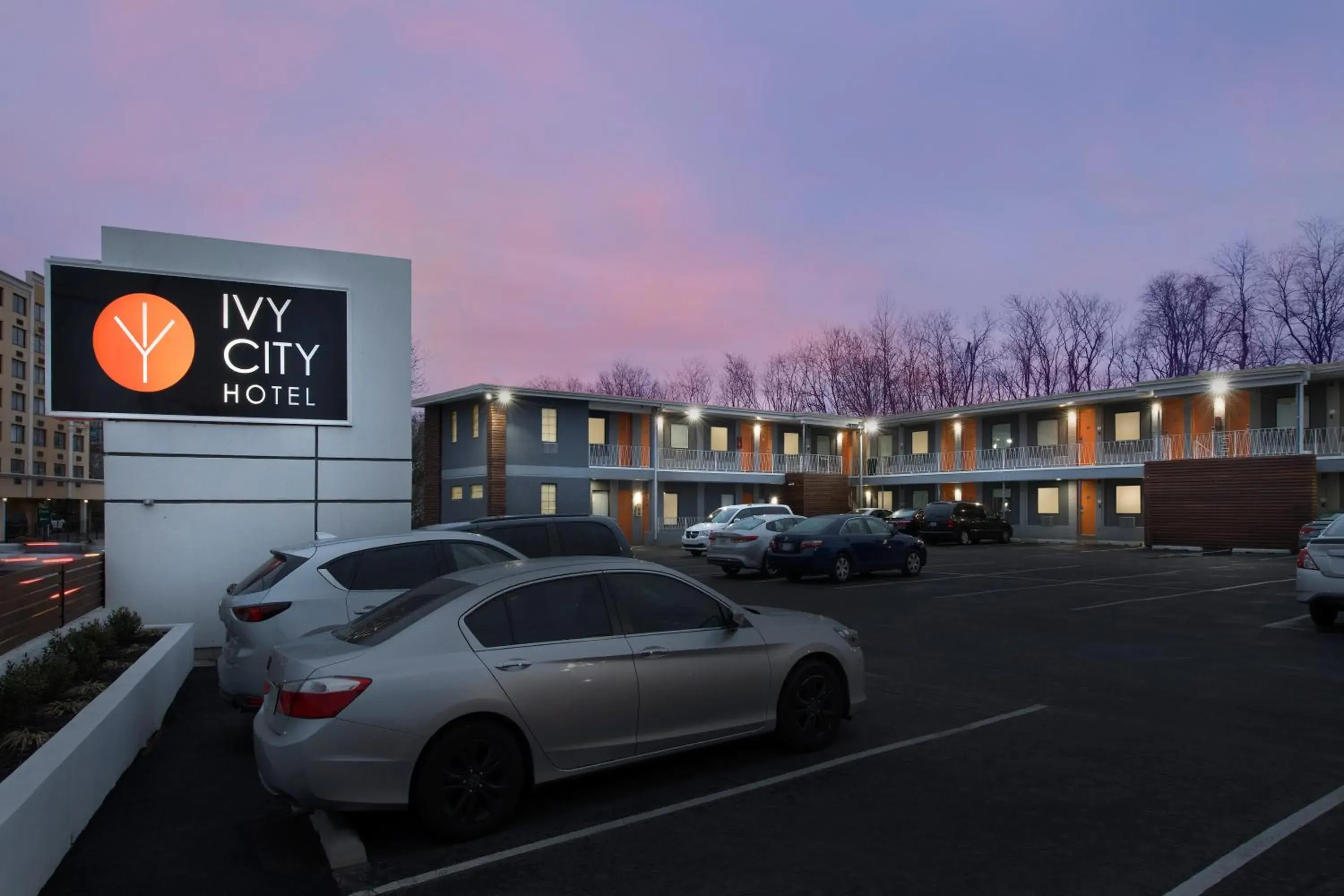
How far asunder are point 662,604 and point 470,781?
1.62 metres

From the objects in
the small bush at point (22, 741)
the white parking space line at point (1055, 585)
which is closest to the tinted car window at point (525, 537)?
the small bush at point (22, 741)

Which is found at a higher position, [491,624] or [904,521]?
[491,624]

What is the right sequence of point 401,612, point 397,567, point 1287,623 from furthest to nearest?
point 1287,623
point 397,567
point 401,612

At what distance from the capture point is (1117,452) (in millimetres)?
36250

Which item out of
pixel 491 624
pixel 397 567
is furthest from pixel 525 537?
pixel 491 624

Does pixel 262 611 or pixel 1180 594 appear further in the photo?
pixel 1180 594

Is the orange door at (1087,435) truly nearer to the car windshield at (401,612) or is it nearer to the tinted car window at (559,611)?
the tinted car window at (559,611)

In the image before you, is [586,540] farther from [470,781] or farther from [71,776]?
[71,776]

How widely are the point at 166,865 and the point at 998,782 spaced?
4.76 meters

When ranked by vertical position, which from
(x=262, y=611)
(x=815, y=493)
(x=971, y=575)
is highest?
(x=815, y=493)

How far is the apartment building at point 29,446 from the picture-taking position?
74.2 meters

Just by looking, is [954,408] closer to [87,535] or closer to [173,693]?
[173,693]

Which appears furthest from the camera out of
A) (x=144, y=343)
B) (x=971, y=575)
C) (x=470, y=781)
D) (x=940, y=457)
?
(x=940, y=457)

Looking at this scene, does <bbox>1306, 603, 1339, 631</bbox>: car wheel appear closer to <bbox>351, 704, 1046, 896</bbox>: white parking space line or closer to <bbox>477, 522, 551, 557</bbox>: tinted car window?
<bbox>351, 704, 1046, 896</bbox>: white parking space line
